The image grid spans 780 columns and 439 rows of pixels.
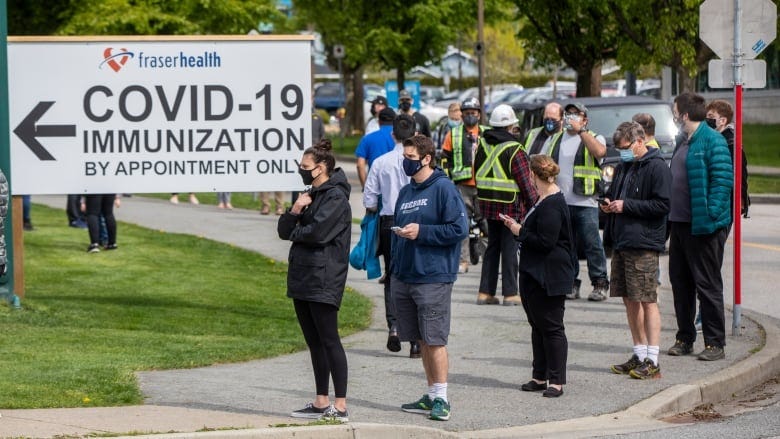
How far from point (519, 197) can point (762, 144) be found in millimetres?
28082

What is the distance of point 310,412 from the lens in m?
8.58

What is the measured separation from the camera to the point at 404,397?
9336 mm

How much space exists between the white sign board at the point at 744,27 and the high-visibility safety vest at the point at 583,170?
1.65m

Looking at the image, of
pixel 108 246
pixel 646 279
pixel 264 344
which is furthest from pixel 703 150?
pixel 108 246

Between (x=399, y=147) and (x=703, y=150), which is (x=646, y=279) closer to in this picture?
(x=703, y=150)

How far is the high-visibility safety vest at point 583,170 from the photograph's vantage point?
511 inches

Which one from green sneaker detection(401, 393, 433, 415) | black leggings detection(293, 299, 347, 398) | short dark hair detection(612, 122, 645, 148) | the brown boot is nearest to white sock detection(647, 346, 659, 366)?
short dark hair detection(612, 122, 645, 148)

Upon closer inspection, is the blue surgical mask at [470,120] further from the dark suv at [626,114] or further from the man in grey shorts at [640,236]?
the dark suv at [626,114]

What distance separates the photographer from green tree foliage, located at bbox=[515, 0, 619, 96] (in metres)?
34.6

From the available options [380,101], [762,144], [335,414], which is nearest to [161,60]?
[380,101]

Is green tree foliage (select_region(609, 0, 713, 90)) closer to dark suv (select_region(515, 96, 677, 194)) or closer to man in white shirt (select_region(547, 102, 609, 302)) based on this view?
dark suv (select_region(515, 96, 677, 194))

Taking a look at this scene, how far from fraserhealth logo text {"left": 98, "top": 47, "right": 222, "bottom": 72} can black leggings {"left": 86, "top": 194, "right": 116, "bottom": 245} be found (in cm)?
506

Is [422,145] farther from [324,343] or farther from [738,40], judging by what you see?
[738,40]

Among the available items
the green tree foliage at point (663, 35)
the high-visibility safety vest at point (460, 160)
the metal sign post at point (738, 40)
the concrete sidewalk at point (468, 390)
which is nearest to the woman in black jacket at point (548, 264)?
the concrete sidewalk at point (468, 390)
